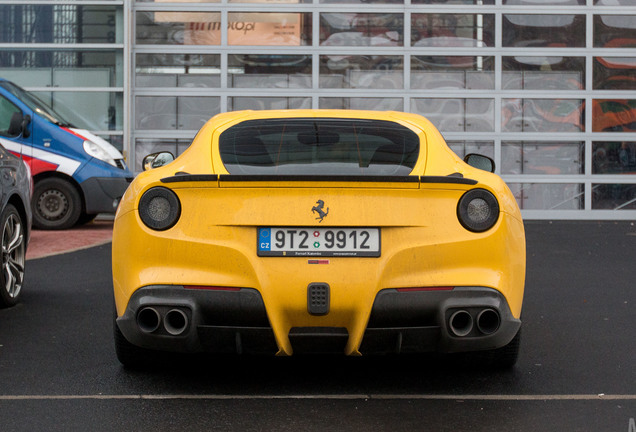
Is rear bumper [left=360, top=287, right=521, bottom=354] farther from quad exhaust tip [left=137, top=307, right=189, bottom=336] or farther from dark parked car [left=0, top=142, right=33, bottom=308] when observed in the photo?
dark parked car [left=0, top=142, right=33, bottom=308]

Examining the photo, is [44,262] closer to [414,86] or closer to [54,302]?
[54,302]

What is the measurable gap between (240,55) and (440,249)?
1536 cm

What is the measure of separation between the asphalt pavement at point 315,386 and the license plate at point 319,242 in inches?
24.7

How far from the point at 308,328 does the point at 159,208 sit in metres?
0.81

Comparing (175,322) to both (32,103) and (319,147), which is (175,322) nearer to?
(319,147)

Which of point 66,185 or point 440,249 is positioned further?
point 66,185

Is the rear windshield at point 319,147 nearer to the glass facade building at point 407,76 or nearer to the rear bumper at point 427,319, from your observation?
the rear bumper at point 427,319

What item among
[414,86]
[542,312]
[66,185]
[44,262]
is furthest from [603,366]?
[414,86]

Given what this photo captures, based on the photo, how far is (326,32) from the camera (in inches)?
763

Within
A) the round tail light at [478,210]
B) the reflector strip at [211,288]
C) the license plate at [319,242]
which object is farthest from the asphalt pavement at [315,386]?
the round tail light at [478,210]

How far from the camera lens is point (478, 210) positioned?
452cm

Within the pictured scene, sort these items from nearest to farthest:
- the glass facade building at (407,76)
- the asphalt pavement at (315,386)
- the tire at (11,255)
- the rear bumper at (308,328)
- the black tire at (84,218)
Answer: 1. the asphalt pavement at (315,386)
2. the rear bumper at (308,328)
3. the tire at (11,255)
4. the black tire at (84,218)
5. the glass facade building at (407,76)

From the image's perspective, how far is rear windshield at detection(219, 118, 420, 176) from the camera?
4.82 metres

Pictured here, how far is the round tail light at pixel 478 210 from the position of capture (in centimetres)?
450
